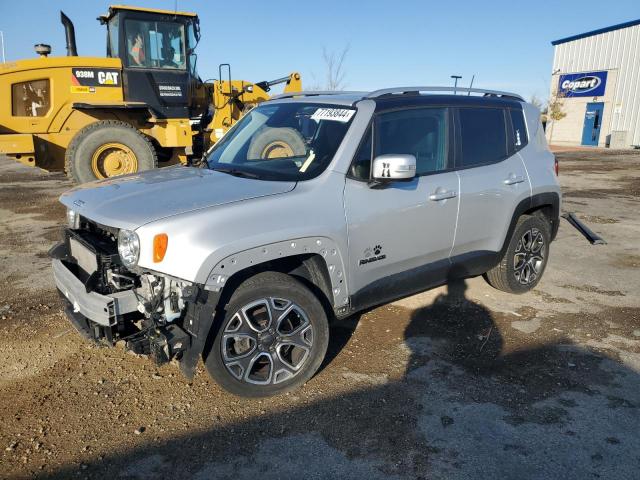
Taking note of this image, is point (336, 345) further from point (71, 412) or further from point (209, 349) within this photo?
point (71, 412)

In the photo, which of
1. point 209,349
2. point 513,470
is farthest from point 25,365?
point 513,470

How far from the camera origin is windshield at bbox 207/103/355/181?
3518mm

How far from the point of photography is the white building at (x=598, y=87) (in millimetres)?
29266

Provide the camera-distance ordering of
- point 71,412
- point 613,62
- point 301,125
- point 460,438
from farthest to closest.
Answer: point 613,62, point 301,125, point 71,412, point 460,438

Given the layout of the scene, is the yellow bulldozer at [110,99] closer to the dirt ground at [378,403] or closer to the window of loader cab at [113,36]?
the window of loader cab at [113,36]

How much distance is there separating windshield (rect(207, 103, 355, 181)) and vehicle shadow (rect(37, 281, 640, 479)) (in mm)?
1560

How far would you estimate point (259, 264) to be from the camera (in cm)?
309

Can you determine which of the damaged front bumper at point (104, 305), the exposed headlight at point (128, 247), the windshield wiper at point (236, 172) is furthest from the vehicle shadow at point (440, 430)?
the windshield wiper at point (236, 172)

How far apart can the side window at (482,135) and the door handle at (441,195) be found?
360 mm

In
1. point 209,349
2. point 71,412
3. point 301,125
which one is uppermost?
point 301,125

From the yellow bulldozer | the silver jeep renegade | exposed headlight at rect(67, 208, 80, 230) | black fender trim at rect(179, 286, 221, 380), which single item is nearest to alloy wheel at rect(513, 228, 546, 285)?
the silver jeep renegade

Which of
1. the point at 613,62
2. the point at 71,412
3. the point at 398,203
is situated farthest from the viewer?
the point at 613,62

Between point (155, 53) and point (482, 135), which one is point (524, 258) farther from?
point (155, 53)

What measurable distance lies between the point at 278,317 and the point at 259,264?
368 millimetres
